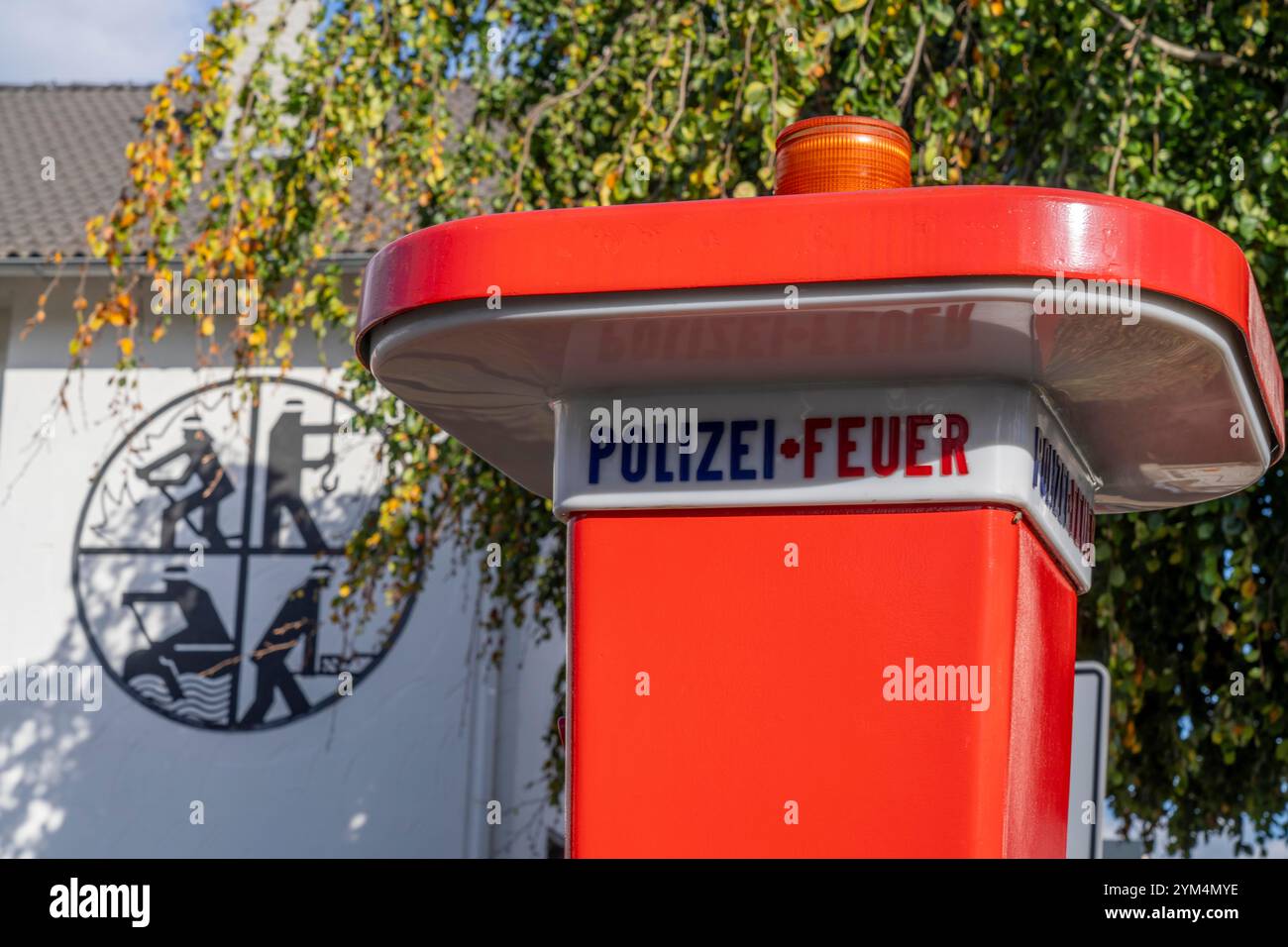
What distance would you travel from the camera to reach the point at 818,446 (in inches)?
74.9

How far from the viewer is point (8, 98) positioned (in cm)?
1130

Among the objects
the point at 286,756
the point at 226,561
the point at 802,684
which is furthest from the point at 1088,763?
the point at 226,561

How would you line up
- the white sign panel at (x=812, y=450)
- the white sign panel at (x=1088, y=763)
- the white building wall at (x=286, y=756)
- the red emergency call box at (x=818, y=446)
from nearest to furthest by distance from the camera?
the red emergency call box at (x=818, y=446) < the white sign panel at (x=812, y=450) < the white sign panel at (x=1088, y=763) < the white building wall at (x=286, y=756)

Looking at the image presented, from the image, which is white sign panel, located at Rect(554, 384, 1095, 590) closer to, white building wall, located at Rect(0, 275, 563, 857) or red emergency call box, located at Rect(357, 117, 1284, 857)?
red emergency call box, located at Rect(357, 117, 1284, 857)

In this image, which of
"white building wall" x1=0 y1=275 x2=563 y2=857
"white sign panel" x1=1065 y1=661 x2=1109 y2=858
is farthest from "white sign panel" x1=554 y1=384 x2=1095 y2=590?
"white building wall" x1=0 y1=275 x2=563 y2=857

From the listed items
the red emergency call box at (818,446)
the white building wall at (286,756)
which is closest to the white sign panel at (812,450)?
the red emergency call box at (818,446)

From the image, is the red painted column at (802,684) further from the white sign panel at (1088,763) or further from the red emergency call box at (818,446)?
the white sign panel at (1088,763)

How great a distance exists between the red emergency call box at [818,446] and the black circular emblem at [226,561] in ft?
19.5

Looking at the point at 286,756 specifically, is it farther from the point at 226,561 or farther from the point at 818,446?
the point at 818,446

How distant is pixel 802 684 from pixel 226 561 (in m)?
6.56

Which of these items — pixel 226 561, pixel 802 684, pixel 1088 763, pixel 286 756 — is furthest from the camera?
pixel 226 561

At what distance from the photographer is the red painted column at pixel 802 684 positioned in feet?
5.91
